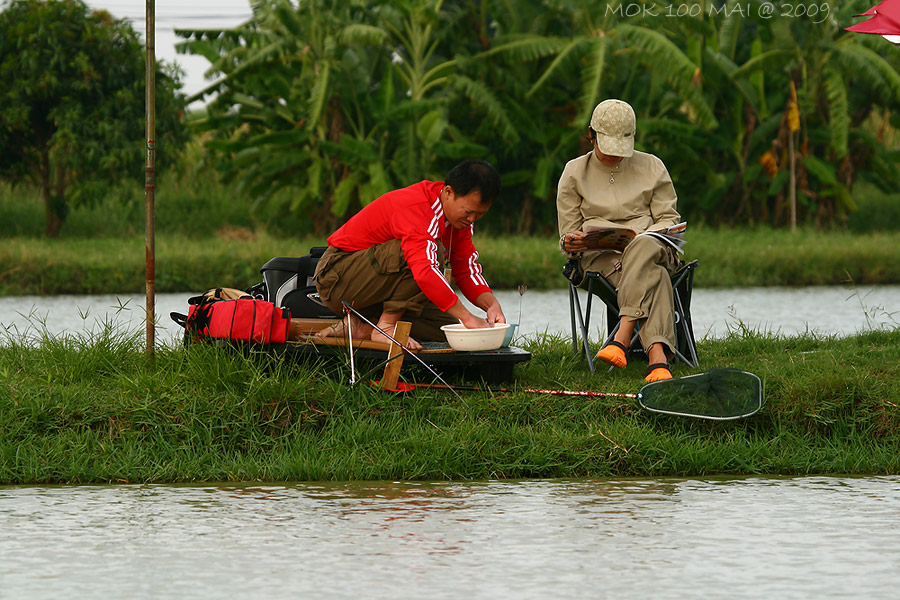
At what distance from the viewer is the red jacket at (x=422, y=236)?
6.00 meters

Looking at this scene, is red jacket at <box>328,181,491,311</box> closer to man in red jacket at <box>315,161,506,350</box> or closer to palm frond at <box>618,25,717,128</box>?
man in red jacket at <box>315,161,506,350</box>

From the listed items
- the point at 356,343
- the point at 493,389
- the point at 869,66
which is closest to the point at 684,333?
the point at 493,389

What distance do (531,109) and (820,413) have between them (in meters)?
16.4

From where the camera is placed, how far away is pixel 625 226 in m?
6.87

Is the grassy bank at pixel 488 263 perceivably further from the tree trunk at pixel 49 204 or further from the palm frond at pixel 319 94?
the tree trunk at pixel 49 204

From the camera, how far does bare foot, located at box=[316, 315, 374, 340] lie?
21.0 feet

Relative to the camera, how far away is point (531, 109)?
72.0ft

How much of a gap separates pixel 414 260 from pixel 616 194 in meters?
1.49

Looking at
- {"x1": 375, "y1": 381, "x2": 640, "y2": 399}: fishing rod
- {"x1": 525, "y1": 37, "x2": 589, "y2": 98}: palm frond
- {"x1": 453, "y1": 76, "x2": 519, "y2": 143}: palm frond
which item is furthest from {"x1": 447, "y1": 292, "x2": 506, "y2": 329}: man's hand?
{"x1": 453, "y1": 76, "x2": 519, "y2": 143}: palm frond

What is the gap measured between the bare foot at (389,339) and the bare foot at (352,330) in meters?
0.06

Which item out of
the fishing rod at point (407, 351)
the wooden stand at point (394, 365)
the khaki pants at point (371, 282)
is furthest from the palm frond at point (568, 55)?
the wooden stand at point (394, 365)

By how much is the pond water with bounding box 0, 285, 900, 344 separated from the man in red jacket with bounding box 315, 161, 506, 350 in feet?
13.0

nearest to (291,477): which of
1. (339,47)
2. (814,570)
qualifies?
(814,570)

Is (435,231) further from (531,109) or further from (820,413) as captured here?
(531,109)
